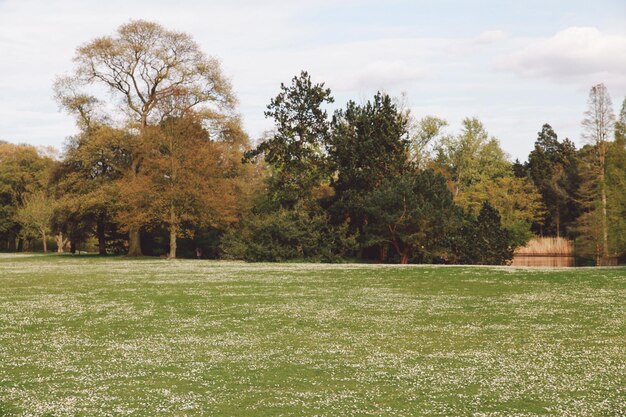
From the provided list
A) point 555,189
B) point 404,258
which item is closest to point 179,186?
point 404,258

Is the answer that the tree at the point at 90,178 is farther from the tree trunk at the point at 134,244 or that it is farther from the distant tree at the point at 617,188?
the distant tree at the point at 617,188

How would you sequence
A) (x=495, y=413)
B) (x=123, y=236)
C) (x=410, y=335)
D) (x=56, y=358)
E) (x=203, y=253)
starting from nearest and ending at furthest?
(x=495, y=413)
(x=56, y=358)
(x=410, y=335)
(x=203, y=253)
(x=123, y=236)

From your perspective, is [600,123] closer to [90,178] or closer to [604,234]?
[604,234]

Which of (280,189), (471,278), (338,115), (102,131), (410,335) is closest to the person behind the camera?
(410,335)

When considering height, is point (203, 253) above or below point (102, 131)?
below

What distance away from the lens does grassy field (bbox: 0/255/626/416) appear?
30.9 feet

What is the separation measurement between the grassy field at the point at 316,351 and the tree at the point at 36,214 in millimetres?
68731

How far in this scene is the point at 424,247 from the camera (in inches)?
2019

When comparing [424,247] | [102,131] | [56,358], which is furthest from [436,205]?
[56,358]

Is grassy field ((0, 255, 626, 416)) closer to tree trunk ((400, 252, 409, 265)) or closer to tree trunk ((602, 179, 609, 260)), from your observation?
tree trunk ((400, 252, 409, 265))

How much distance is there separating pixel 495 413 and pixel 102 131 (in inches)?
2396

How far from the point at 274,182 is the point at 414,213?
44.3 feet

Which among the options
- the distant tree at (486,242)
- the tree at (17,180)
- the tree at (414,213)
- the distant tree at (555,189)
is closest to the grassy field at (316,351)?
the tree at (414,213)

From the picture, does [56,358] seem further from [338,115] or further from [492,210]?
[338,115]
